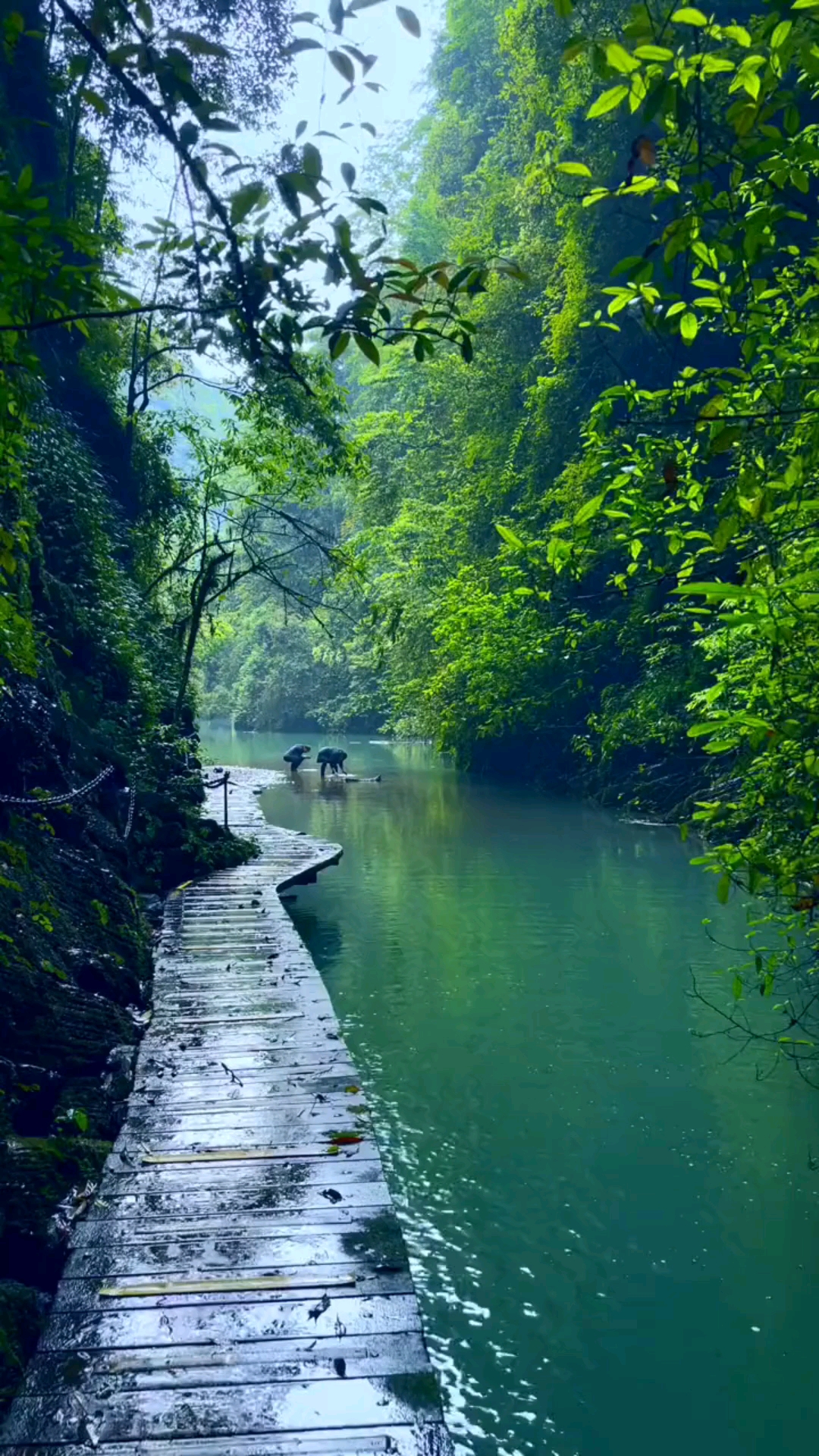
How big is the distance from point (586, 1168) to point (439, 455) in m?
28.6

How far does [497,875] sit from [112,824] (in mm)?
7712

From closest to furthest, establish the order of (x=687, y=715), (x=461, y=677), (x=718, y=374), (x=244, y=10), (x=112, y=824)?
(x=718, y=374) → (x=112, y=824) → (x=244, y=10) → (x=687, y=715) → (x=461, y=677)

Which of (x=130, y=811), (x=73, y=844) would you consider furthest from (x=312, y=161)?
(x=130, y=811)

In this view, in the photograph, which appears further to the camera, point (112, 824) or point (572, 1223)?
point (112, 824)

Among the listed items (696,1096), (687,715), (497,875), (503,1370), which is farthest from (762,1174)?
(687,715)

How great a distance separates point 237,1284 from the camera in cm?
408

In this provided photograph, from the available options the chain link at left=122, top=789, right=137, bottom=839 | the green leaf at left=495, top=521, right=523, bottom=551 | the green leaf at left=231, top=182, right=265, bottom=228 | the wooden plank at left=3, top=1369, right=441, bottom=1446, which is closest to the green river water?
the wooden plank at left=3, top=1369, right=441, bottom=1446

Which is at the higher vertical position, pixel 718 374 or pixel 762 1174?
pixel 718 374

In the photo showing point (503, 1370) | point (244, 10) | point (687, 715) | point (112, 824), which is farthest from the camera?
point (687, 715)

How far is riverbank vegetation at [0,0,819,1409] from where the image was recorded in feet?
8.90

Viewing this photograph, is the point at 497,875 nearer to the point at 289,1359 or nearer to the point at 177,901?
the point at 177,901

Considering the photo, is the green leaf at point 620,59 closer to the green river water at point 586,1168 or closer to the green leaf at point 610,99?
the green leaf at point 610,99

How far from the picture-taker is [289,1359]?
3.62 metres

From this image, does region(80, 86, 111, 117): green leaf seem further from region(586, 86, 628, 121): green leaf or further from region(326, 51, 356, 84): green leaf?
region(586, 86, 628, 121): green leaf
